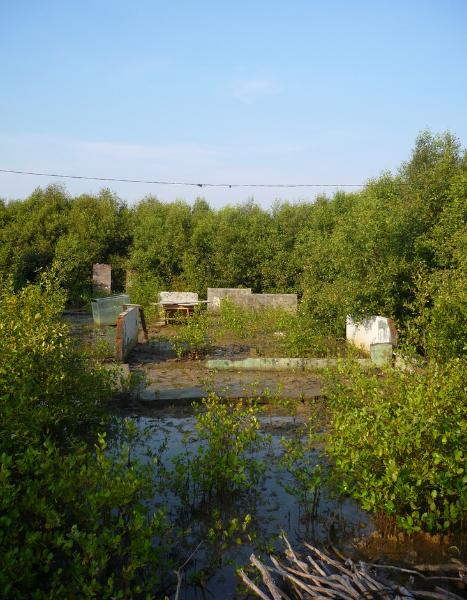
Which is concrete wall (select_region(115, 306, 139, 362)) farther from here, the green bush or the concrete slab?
the green bush

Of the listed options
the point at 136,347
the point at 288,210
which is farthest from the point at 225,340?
the point at 288,210

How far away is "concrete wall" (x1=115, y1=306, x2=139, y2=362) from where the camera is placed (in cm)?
1082

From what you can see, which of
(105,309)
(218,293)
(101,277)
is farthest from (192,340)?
(101,277)

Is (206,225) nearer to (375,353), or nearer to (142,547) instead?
(375,353)

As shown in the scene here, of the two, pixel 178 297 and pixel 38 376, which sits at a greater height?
pixel 178 297

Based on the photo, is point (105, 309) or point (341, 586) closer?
point (341, 586)

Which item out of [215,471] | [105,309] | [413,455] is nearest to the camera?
[413,455]

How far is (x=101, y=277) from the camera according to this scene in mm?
26109

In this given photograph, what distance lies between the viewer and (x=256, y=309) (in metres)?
18.9

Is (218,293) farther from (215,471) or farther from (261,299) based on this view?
(215,471)

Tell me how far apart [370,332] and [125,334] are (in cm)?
611

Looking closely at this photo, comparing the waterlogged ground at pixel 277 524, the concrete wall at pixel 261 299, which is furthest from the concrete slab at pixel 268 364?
the concrete wall at pixel 261 299

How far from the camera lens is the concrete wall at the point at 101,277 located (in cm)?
2595

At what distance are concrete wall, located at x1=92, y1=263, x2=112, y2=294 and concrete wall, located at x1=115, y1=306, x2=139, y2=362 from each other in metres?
12.8
